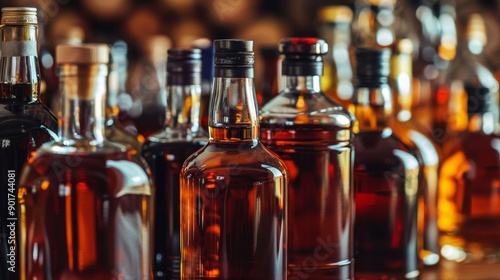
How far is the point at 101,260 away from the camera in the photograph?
0.75 m

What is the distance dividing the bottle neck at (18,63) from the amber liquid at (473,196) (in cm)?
72

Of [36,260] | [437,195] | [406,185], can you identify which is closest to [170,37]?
[437,195]

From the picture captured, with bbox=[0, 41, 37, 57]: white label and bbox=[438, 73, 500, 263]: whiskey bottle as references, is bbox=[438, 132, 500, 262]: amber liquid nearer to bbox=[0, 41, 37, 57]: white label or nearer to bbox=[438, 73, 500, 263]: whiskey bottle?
bbox=[438, 73, 500, 263]: whiskey bottle

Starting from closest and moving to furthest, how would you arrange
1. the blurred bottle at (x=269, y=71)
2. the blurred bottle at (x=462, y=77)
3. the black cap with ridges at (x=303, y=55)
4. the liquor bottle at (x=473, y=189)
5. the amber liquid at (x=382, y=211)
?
1. the black cap with ridges at (x=303, y=55)
2. the amber liquid at (x=382, y=211)
3. the blurred bottle at (x=269, y=71)
4. the liquor bottle at (x=473, y=189)
5. the blurred bottle at (x=462, y=77)

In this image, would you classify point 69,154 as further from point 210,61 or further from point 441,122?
point 441,122

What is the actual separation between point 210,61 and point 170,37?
0.71 meters

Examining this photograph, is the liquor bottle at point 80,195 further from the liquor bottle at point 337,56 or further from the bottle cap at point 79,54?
the liquor bottle at point 337,56

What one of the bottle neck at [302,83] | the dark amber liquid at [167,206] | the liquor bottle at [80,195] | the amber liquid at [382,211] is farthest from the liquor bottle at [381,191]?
the liquor bottle at [80,195]

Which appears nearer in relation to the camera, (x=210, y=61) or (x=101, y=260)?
(x=101, y=260)

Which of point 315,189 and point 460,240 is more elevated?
point 315,189

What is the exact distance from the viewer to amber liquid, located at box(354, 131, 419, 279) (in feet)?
3.42

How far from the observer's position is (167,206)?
36.9 inches

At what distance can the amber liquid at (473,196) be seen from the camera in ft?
4.32

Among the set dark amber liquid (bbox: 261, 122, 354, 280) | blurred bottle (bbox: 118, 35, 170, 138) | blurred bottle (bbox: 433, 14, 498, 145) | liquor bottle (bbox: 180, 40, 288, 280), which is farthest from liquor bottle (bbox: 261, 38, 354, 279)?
blurred bottle (bbox: 433, 14, 498, 145)
